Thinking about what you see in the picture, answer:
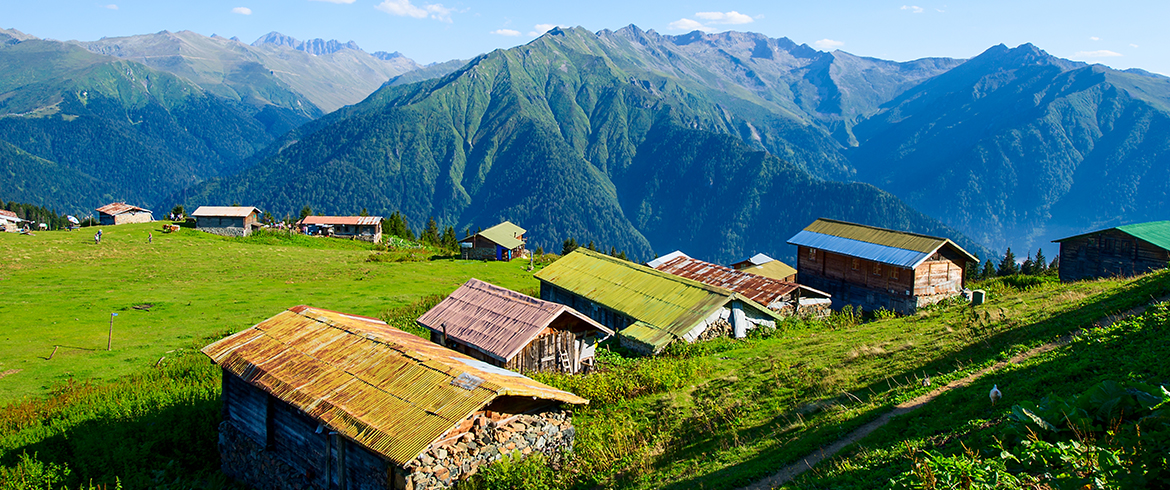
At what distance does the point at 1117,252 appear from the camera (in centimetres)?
4197

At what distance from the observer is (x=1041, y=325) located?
62.8 ft

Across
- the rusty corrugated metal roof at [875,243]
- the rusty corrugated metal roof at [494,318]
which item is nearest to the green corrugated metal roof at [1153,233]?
the rusty corrugated metal roof at [875,243]

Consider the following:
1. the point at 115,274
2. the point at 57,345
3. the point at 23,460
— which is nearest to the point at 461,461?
the point at 23,460

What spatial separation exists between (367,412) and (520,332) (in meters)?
11.2

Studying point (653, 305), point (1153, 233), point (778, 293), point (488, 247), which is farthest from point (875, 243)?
point (488, 247)

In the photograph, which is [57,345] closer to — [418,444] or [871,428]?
[418,444]

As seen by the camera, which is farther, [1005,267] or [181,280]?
[1005,267]

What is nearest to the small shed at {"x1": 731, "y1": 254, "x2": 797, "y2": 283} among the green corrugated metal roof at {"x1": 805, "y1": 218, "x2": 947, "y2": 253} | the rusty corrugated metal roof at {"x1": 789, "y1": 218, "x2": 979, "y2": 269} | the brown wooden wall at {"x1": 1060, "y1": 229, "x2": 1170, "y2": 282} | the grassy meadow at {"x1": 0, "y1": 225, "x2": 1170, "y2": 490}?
the green corrugated metal roof at {"x1": 805, "y1": 218, "x2": 947, "y2": 253}

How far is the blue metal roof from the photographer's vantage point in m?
39.4

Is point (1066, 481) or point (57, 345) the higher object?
point (1066, 481)

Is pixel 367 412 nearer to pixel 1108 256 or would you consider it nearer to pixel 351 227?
pixel 1108 256

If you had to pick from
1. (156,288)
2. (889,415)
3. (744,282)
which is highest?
(889,415)

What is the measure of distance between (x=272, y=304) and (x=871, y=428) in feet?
135

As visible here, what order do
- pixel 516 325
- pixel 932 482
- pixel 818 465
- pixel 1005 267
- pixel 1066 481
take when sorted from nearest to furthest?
pixel 1066 481
pixel 932 482
pixel 818 465
pixel 516 325
pixel 1005 267
